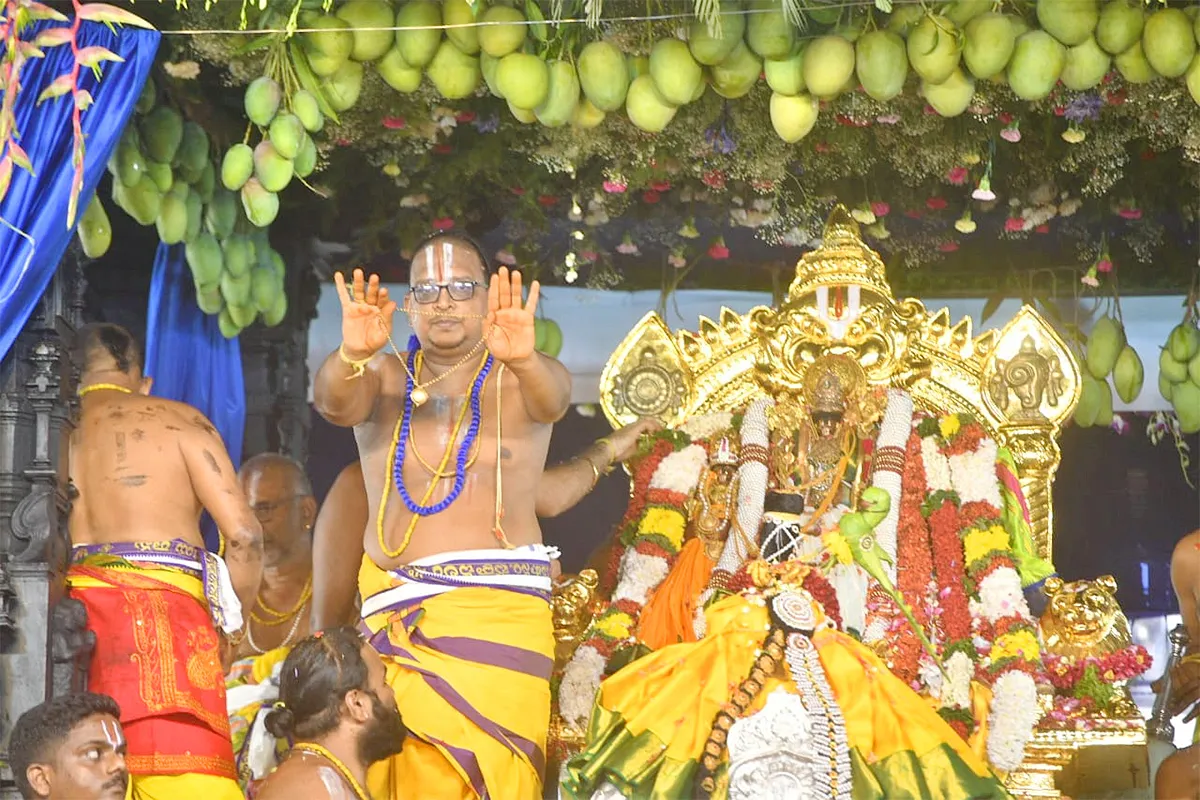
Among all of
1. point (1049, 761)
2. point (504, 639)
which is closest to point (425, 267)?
point (504, 639)

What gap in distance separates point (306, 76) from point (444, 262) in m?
0.76

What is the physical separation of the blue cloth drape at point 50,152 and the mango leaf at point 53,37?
152mm

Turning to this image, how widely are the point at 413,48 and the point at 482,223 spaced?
2075 millimetres

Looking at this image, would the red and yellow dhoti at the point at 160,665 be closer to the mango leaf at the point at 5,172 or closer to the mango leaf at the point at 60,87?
the mango leaf at the point at 5,172

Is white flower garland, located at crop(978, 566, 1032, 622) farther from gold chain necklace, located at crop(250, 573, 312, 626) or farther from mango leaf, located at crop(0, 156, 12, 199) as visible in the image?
mango leaf, located at crop(0, 156, 12, 199)

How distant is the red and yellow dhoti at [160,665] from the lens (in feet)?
19.0

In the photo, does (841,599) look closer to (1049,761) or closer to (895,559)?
(895,559)

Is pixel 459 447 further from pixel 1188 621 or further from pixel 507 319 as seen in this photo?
pixel 1188 621

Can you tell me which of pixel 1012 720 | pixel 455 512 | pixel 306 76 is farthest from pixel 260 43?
pixel 1012 720

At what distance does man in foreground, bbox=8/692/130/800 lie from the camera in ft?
16.3

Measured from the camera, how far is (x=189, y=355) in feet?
24.4

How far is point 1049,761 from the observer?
667 centimetres

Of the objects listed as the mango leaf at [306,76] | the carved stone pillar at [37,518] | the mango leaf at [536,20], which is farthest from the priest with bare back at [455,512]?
the carved stone pillar at [37,518]

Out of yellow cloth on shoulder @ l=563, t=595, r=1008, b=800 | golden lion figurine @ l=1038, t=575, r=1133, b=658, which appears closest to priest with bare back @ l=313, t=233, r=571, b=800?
yellow cloth on shoulder @ l=563, t=595, r=1008, b=800
